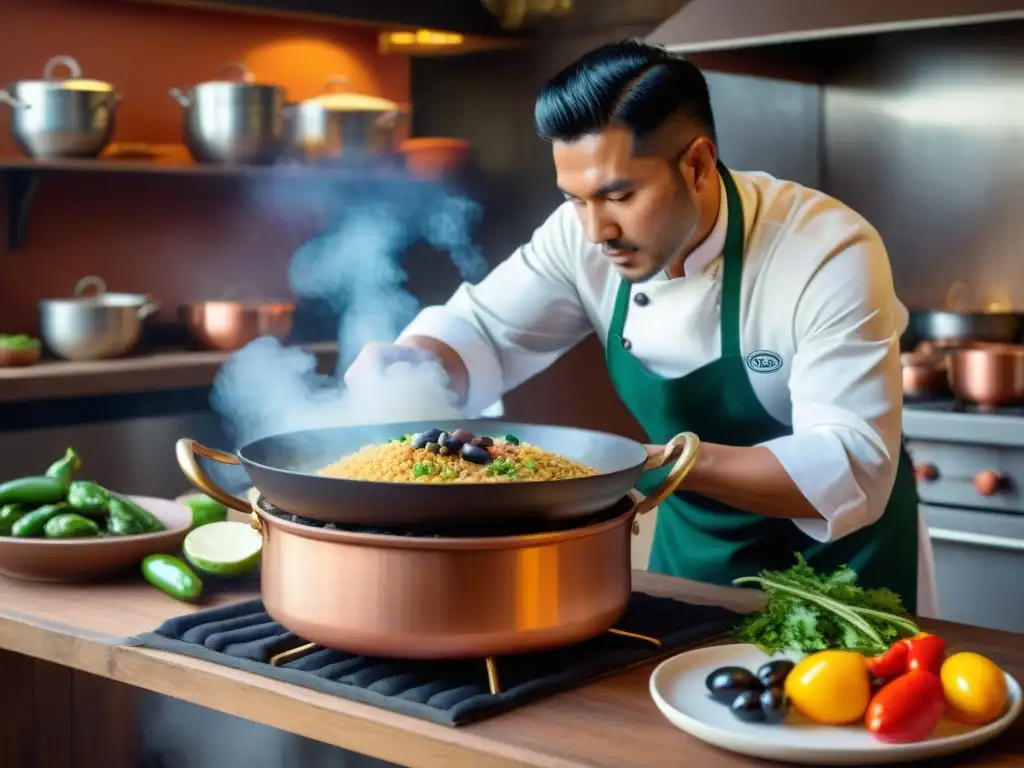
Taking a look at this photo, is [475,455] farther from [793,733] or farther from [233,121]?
[233,121]

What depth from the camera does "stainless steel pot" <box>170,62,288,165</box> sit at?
3646 millimetres

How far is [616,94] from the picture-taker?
1.73 meters

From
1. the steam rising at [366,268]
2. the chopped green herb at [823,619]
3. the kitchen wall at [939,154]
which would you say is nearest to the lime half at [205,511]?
the chopped green herb at [823,619]

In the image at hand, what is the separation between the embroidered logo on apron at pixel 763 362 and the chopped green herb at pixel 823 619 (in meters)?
0.59

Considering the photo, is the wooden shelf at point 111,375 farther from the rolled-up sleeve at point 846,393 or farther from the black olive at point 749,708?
the black olive at point 749,708

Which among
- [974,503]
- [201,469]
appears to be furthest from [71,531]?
[974,503]

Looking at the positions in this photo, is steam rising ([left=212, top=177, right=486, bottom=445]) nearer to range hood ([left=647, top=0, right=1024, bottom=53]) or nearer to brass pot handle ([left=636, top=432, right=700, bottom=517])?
range hood ([left=647, top=0, right=1024, bottom=53])

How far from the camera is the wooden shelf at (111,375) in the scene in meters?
3.25

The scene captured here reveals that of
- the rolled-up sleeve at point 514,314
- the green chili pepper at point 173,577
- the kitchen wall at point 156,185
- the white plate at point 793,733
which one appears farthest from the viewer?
the kitchen wall at point 156,185

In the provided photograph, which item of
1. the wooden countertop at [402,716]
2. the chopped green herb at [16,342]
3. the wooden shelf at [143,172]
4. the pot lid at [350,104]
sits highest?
the pot lid at [350,104]

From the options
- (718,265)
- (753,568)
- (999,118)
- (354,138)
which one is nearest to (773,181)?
(718,265)

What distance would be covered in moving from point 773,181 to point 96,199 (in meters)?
2.47

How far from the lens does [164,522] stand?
5.91ft

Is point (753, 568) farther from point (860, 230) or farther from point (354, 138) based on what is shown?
point (354, 138)
